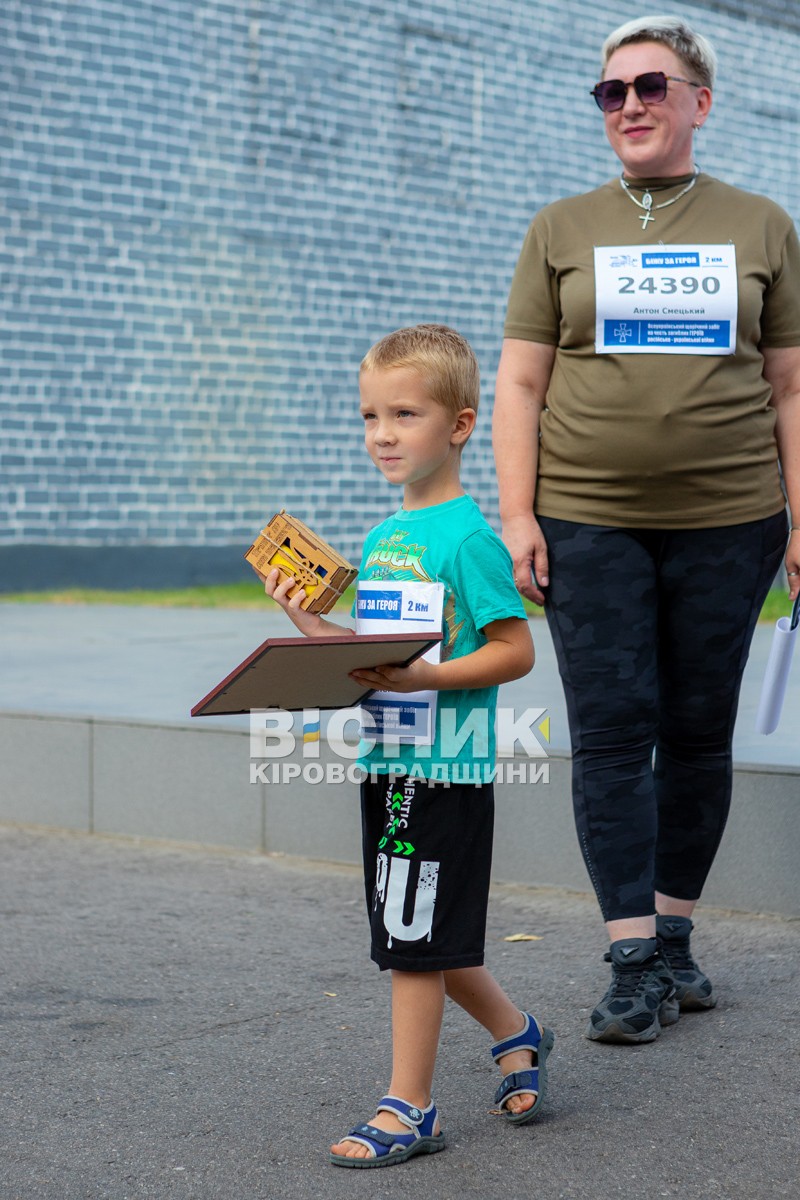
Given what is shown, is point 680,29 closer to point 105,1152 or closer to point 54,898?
point 105,1152

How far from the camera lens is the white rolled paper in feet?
10.8

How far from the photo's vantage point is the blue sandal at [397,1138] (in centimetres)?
255

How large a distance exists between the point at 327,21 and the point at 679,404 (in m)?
11.2

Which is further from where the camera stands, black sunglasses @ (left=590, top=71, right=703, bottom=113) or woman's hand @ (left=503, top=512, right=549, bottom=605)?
woman's hand @ (left=503, top=512, right=549, bottom=605)

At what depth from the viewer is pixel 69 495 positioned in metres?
11.7

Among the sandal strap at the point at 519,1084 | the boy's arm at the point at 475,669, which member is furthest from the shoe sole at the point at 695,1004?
the boy's arm at the point at 475,669

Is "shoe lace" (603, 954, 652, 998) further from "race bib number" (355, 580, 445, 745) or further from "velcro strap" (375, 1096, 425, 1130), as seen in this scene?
"race bib number" (355, 580, 445, 745)

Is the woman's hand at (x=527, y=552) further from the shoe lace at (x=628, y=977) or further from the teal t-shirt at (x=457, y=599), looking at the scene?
the shoe lace at (x=628, y=977)

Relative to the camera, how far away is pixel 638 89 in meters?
3.10

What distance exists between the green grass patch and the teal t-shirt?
6543mm

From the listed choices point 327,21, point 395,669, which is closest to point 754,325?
point 395,669

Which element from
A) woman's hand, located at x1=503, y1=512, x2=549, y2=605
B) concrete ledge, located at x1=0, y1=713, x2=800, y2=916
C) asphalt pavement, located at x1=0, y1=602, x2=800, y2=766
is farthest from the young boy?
asphalt pavement, located at x1=0, y1=602, x2=800, y2=766

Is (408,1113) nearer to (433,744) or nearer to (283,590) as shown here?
(433,744)

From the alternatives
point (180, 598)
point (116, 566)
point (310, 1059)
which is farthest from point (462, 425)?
point (116, 566)
